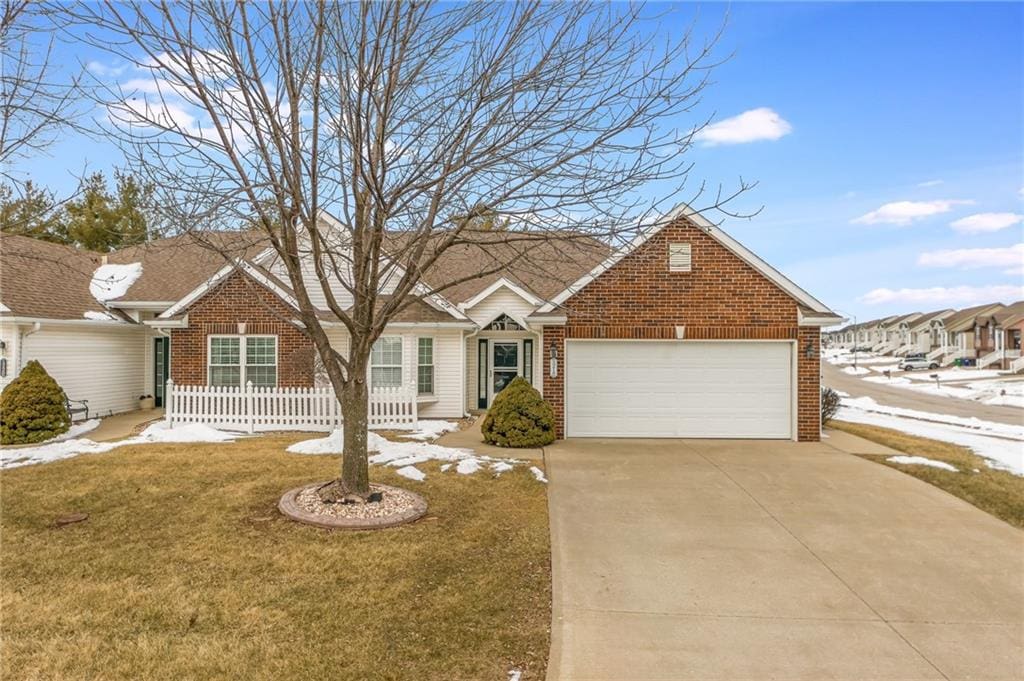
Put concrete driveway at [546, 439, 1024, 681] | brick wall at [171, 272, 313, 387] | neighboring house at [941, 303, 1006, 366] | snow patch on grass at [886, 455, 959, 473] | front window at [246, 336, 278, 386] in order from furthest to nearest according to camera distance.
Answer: neighboring house at [941, 303, 1006, 366] < front window at [246, 336, 278, 386] < brick wall at [171, 272, 313, 387] < snow patch on grass at [886, 455, 959, 473] < concrete driveway at [546, 439, 1024, 681]

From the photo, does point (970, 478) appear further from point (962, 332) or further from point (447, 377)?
point (962, 332)

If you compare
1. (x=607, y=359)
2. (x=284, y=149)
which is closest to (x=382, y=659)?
(x=284, y=149)

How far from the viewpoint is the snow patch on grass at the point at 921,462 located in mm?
9677

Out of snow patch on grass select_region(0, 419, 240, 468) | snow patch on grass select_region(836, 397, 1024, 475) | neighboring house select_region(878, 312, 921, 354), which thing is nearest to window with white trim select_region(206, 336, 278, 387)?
snow patch on grass select_region(0, 419, 240, 468)

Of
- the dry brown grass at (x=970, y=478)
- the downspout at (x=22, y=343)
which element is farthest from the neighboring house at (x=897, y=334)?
the downspout at (x=22, y=343)

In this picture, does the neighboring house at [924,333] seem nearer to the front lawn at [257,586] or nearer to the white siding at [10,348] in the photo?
the front lawn at [257,586]

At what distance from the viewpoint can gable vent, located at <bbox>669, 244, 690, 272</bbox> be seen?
1174 centimetres

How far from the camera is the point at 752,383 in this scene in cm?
1187

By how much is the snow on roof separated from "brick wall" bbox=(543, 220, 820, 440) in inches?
511

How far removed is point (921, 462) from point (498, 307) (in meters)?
10.2

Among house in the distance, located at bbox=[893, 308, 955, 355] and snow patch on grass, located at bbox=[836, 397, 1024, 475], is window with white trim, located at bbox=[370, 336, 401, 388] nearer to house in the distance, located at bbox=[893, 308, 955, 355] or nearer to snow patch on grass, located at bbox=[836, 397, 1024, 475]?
snow patch on grass, located at bbox=[836, 397, 1024, 475]

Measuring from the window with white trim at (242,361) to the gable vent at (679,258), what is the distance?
9.39 m

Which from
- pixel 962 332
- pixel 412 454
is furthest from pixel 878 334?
pixel 412 454

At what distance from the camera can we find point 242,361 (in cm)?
1412
